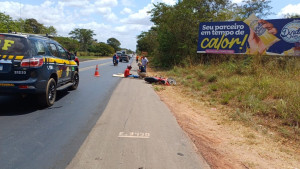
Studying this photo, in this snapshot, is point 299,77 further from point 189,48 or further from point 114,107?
point 189,48

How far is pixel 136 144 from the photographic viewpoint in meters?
4.41

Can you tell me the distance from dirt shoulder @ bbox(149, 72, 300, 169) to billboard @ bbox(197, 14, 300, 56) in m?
9.98

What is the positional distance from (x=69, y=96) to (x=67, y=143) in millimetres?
4648

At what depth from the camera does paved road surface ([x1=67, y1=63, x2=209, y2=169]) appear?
12.0 ft

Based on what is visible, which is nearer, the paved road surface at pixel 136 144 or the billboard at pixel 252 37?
the paved road surface at pixel 136 144

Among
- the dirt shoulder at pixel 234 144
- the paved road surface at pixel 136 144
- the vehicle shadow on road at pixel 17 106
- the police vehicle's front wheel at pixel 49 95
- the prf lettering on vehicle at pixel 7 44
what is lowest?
the dirt shoulder at pixel 234 144

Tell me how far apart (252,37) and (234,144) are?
13.2 m

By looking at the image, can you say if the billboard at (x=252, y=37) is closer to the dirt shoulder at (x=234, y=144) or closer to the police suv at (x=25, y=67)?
the dirt shoulder at (x=234, y=144)

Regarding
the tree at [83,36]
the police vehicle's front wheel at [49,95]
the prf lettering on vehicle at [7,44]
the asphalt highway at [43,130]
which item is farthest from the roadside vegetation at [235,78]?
the tree at [83,36]

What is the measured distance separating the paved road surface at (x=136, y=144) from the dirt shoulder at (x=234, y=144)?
0.88ft

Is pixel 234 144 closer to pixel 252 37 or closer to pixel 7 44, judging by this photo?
pixel 7 44

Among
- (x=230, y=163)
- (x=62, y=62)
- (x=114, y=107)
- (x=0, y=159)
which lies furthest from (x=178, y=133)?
(x=62, y=62)

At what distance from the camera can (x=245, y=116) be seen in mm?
6672

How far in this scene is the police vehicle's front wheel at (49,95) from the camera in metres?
6.53
